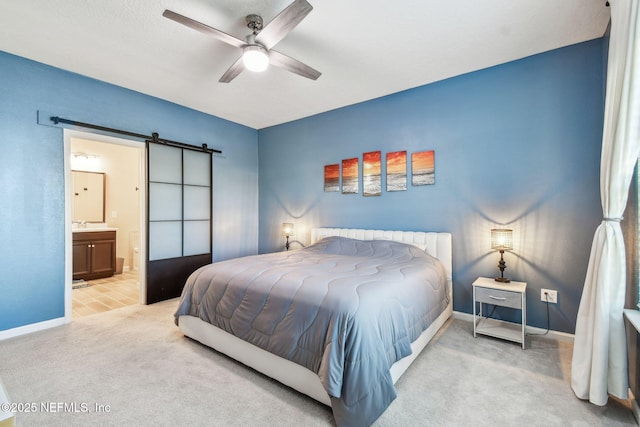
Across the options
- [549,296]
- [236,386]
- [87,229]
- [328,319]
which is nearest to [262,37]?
[328,319]

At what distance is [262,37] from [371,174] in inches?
88.1

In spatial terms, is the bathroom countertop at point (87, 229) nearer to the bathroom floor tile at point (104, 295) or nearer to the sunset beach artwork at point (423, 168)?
the bathroom floor tile at point (104, 295)

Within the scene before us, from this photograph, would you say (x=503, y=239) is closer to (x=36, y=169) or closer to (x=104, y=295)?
(x=36, y=169)

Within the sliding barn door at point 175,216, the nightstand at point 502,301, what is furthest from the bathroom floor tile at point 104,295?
the nightstand at point 502,301

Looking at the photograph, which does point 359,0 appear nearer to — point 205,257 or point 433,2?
point 433,2

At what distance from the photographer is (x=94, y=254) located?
16.2ft

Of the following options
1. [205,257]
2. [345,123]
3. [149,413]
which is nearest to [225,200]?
[205,257]

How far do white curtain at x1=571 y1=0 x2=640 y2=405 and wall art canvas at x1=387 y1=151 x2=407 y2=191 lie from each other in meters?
1.91

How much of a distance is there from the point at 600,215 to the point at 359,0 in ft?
8.88

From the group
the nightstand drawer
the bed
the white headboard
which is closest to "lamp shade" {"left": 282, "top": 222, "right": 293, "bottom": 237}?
the white headboard

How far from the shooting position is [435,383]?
77.2 inches

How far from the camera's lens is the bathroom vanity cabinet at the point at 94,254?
4.77m

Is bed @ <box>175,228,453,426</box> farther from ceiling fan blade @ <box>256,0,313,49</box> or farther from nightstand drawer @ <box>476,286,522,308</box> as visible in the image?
ceiling fan blade @ <box>256,0,313,49</box>

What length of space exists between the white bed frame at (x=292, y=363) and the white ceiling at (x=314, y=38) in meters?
1.85
